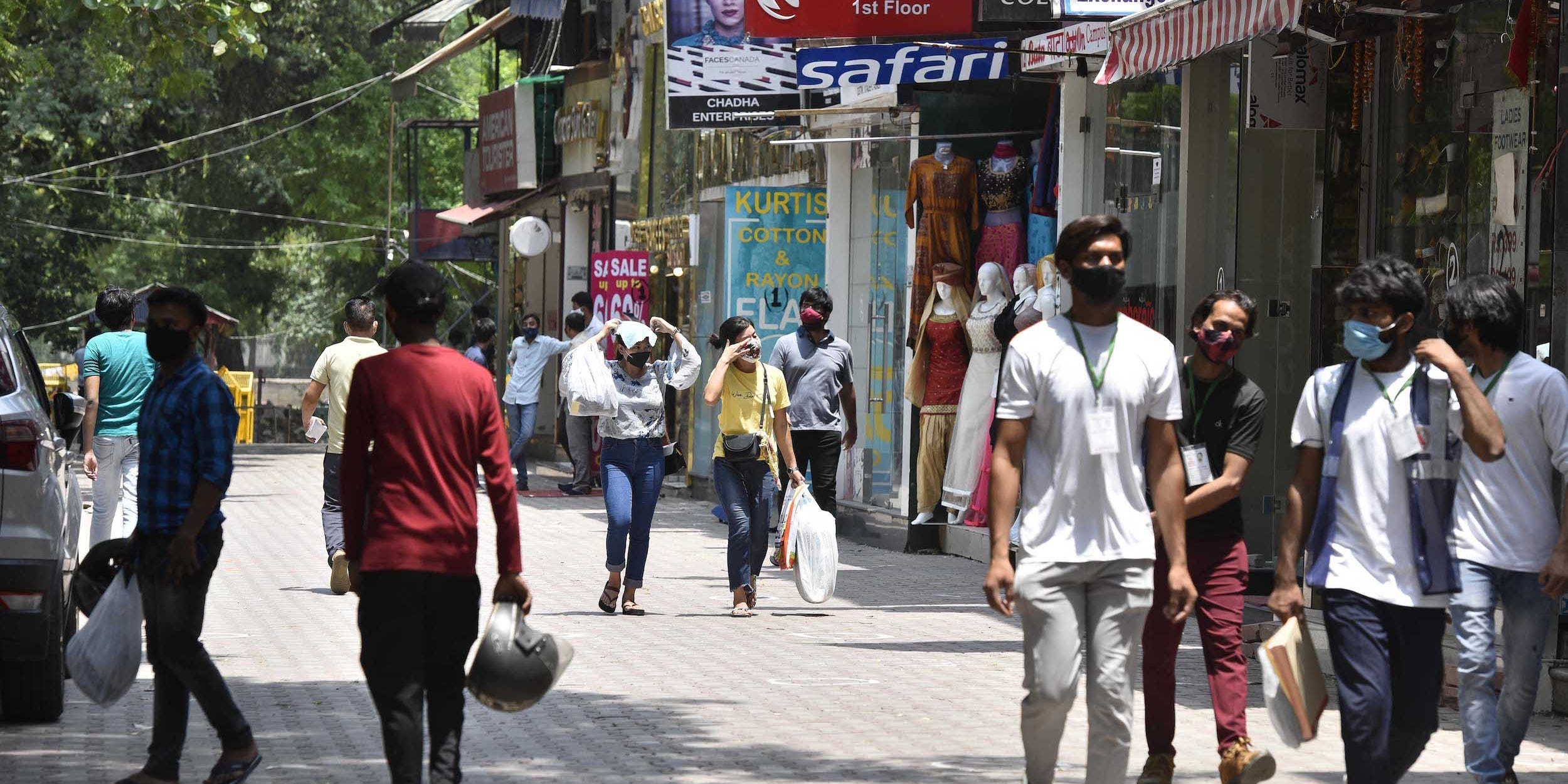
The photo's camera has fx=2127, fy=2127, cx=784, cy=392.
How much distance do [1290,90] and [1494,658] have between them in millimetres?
6800

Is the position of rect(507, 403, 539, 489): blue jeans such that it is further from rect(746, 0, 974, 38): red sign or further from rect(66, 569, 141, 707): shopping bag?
rect(66, 569, 141, 707): shopping bag

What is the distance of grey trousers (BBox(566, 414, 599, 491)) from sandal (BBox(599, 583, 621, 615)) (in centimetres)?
1048

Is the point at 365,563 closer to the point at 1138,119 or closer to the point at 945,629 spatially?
the point at 945,629

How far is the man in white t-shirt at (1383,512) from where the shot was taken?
589cm

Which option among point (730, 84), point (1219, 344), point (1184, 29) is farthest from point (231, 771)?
point (730, 84)


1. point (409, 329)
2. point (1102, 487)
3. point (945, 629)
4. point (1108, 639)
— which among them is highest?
point (409, 329)

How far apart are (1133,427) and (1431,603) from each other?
970mm

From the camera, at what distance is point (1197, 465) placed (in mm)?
6797

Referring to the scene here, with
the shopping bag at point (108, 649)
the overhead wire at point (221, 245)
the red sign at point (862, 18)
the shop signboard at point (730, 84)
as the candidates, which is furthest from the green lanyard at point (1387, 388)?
the overhead wire at point (221, 245)

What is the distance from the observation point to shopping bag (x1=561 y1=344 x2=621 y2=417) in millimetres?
12055

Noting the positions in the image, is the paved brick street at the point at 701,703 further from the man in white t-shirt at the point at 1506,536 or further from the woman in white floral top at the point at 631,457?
the man in white t-shirt at the point at 1506,536

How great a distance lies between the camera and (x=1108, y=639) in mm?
5875

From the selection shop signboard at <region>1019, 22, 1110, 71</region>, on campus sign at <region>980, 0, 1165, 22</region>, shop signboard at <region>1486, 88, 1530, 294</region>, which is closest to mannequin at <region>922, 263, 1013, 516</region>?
shop signboard at <region>1019, 22, 1110, 71</region>

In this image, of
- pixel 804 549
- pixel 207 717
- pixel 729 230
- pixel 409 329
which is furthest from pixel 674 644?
pixel 729 230
